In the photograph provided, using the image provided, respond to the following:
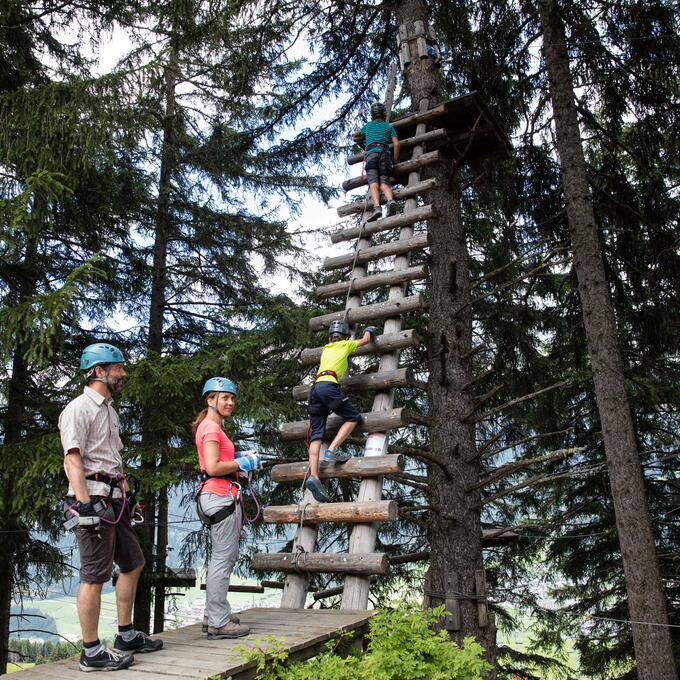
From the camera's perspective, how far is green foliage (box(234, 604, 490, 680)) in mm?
3408

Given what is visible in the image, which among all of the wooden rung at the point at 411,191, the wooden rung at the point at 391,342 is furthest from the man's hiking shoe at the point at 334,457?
the wooden rung at the point at 411,191

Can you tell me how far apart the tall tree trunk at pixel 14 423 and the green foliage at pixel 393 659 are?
6.59 m

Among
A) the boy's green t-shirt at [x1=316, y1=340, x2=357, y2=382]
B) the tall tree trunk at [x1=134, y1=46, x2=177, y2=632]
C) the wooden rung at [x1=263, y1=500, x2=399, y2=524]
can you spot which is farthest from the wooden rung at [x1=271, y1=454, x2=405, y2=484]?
the tall tree trunk at [x1=134, y1=46, x2=177, y2=632]

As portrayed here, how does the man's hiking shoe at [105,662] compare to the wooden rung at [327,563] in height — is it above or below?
below

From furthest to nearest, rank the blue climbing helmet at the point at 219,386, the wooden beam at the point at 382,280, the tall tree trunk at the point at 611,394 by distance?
the tall tree trunk at the point at 611,394 < the wooden beam at the point at 382,280 < the blue climbing helmet at the point at 219,386

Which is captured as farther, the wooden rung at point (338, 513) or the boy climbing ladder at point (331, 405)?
the boy climbing ladder at point (331, 405)

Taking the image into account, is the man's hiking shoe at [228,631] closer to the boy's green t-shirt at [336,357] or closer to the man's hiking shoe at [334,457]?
the man's hiking shoe at [334,457]

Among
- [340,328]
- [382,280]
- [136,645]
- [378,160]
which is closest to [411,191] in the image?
[378,160]

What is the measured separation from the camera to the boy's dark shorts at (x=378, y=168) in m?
7.71

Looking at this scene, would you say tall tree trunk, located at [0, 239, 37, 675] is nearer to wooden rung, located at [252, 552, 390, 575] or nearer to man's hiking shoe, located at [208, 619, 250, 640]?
wooden rung, located at [252, 552, 390, 575]

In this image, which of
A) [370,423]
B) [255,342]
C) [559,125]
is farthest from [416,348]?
[370,423]

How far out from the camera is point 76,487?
369 centimetres

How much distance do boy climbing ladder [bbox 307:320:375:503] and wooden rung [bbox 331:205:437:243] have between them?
1651mm

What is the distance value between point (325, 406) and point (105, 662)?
2.76 meters
